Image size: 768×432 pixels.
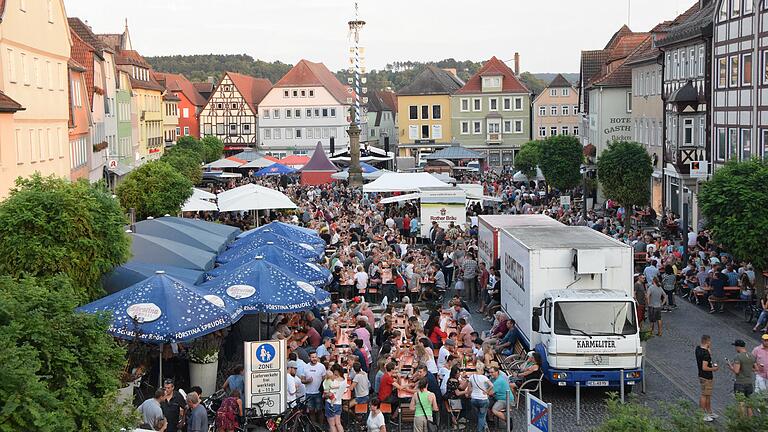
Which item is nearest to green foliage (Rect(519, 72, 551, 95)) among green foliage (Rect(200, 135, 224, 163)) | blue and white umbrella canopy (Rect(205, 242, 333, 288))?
green foliage (Rect(200, 135, 224, 163))

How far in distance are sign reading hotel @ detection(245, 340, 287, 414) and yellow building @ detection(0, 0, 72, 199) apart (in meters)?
15.3

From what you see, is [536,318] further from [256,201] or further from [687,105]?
[687,105]

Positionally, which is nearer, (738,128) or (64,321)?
(64,321)

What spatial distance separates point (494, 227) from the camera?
27.1 m

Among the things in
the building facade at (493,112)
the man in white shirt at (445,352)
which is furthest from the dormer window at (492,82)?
the man in white shirt at (445,352)

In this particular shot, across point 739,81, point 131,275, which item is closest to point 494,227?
point 131,275

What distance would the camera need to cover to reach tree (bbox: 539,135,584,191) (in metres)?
58.8

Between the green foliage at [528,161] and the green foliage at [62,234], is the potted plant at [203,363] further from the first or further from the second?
the green foliage at [528,161]

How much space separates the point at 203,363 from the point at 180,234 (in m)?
8.41

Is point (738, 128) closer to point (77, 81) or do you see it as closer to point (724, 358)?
point (724, 358)

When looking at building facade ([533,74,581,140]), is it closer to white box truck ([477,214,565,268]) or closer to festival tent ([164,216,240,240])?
white box truck ([477,214,565,268])

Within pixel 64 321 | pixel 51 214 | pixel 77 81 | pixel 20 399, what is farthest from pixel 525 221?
pixel 77 81

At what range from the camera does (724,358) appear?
21.9 metres

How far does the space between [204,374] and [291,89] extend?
92.7 meters
